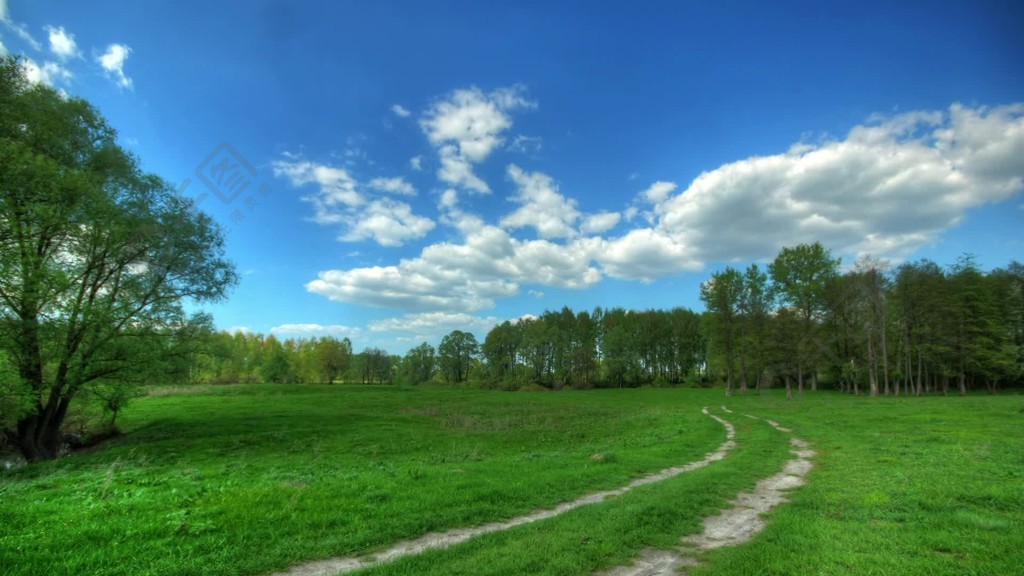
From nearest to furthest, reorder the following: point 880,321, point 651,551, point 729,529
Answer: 1. point 651,551
2. point 729,529
3. point 880,321

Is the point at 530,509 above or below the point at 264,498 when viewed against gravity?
below

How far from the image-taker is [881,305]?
180ft

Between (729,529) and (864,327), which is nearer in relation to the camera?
(729,529)

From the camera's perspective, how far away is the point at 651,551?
7.17 m

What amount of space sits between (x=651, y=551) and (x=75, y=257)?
100ft

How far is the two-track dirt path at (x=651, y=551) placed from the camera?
6.59 m

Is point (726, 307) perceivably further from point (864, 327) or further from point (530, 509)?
point (530, 509)

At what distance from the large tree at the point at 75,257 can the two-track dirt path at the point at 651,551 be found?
23.3m

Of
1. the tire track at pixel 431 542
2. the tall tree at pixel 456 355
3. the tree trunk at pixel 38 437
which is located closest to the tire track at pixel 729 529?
the tire track at pixel 431 542

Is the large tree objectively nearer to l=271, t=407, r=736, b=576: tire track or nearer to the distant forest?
the distant forest

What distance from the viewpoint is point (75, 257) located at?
23.0m

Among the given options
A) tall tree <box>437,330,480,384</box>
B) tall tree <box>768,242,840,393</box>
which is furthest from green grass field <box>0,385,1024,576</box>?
tall tree <box>437,330,480,384</box>

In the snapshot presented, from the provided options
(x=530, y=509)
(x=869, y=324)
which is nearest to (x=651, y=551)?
(x=530, y=509)

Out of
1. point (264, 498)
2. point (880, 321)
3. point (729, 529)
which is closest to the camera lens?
point (729, 529)
